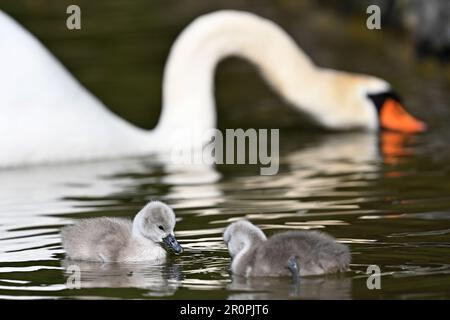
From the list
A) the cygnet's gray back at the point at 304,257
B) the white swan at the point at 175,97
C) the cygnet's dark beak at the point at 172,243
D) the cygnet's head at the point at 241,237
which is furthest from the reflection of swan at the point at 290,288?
the white swan at the point at 175,97

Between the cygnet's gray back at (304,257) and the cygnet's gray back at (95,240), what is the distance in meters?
0.96

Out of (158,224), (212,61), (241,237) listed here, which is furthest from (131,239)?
(212,61)

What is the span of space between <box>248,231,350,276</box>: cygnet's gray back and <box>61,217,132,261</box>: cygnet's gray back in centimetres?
96

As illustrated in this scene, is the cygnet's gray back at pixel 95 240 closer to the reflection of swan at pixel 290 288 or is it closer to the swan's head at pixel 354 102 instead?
the reflection of swan at pixel 290 288

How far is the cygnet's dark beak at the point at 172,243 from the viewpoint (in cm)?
870

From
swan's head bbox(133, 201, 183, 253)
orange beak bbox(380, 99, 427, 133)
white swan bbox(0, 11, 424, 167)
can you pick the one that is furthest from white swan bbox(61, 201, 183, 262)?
orange beak bbox(380, 99, 427, 133)

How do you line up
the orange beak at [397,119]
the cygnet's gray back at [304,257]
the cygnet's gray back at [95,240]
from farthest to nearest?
the orange beak at [397,119] < the cygnet's gray back at [95,240] < the cygnet's gray back at [304,257]

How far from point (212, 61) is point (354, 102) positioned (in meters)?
1.33

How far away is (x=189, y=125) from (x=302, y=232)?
5425 mm

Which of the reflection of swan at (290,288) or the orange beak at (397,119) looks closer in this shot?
the reflection of swan at (290,288)

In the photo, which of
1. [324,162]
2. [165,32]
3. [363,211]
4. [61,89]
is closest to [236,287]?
[363,211]

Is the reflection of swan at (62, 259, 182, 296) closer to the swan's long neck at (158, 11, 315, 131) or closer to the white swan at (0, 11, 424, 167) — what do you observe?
the white swan at (0, 11, 424, 167)

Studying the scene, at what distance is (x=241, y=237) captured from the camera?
27.6 ft
